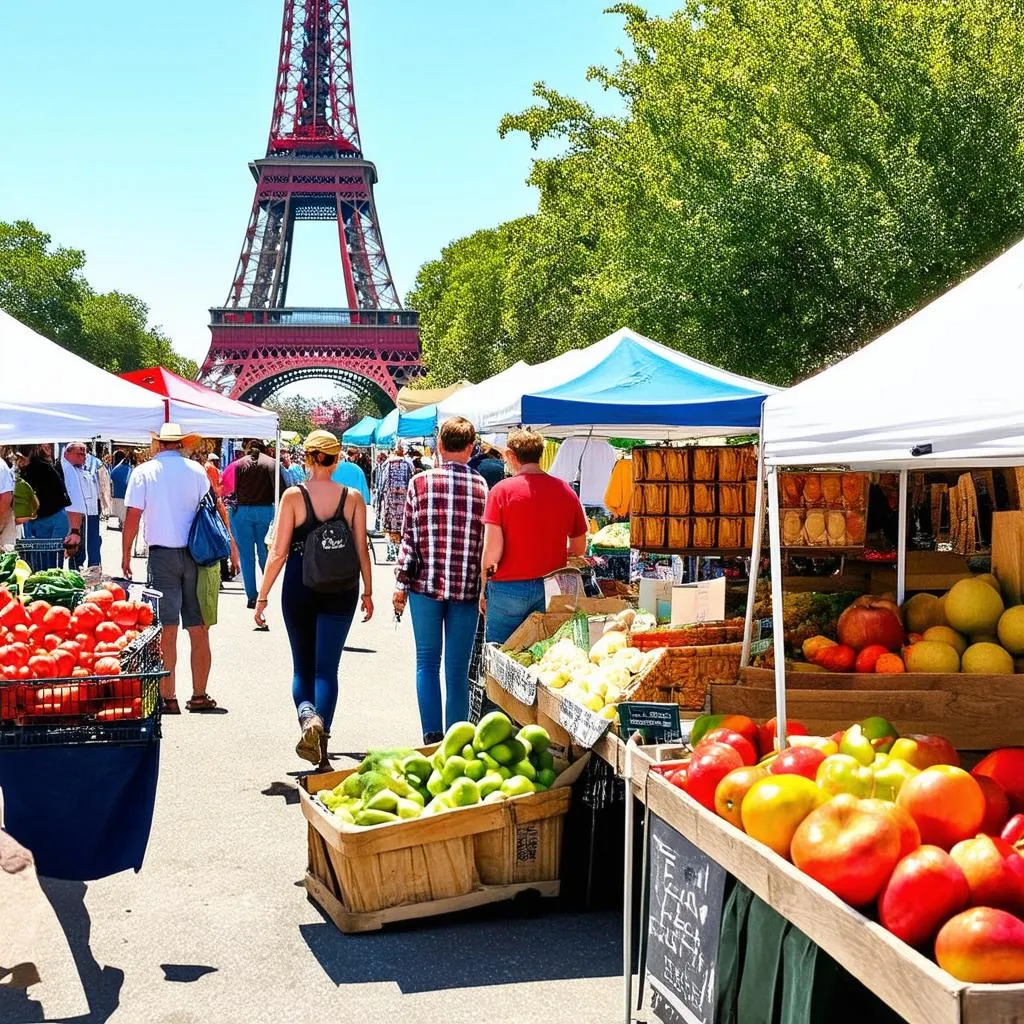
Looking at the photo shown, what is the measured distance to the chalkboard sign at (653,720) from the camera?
14.2ft

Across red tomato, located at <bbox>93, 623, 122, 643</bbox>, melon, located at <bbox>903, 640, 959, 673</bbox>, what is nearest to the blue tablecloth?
red tomato, located at <bbox>93, 623, 122, 643</bbox>

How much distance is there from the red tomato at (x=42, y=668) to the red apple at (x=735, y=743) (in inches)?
102

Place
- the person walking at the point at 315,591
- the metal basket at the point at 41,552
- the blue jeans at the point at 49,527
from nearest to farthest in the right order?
the person walking at the point at 315,591 → the metal basket at the point at 41,552 → the blue jeans at the point at 49,527

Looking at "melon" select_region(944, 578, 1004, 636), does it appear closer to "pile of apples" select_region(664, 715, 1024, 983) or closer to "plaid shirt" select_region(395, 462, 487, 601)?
"pile of apples" select_region(664, 715, 1024, 983)

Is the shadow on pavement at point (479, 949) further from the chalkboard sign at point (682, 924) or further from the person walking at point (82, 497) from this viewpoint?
the person walking at point (82, 497)

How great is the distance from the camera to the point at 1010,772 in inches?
139

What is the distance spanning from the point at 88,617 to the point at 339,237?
71512 millimetres

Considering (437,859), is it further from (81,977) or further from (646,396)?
(646,396)

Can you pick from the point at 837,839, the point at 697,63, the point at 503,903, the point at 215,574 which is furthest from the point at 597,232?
the point at 837,839

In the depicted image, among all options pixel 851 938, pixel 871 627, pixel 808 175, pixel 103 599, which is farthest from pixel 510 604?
pixel 808 175

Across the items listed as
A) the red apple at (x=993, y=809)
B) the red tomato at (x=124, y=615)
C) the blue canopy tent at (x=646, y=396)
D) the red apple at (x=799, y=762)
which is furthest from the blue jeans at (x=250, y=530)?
the red apple at (x=993, y=809)

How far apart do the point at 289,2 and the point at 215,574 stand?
72.9 meters

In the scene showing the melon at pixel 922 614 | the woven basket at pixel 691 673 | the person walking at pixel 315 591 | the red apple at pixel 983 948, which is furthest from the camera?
the person walking at pixel 315 591

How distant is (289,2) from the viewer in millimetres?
74250
